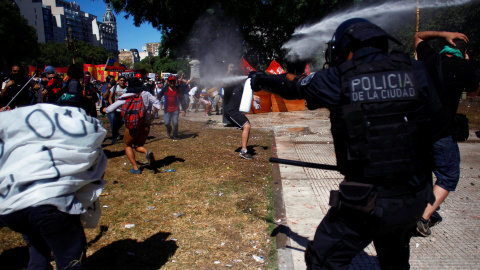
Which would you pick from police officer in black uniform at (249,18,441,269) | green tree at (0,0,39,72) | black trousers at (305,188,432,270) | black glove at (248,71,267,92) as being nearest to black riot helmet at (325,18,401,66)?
police officer in black uniform at (249,18,441,269)

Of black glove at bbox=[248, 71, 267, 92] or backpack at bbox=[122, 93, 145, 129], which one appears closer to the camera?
black glove at bbox=[248, 71, 267, 92]

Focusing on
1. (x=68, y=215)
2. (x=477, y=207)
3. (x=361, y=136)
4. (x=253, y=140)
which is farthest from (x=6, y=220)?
(x=253, y=140)

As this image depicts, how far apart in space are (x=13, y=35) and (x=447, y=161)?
55.5 meters

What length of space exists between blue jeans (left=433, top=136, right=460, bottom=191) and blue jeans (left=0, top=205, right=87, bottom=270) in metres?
3.33

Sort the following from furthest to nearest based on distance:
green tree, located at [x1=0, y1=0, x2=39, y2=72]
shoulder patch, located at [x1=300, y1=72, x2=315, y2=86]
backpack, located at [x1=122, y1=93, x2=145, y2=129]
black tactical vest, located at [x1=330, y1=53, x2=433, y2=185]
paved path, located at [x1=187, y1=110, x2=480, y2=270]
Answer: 1. green tree, located at [x1=0, y1=0, x2=39, y2=72]
2. backpack, located at [x1=122, y1=93, x2=145, y2=129]
3. paved path, located at [x1=187, y1=110, x2=480, y2=270]
4. shoulder patch, located at [x1=300, y1=72, x2=315, y2=86]
5. black tactical vest, located at [x1=330, y1=53, x2=433, y2=185]

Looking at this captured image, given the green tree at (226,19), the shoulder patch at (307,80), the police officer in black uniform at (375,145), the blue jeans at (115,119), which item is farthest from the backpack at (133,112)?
the green tree at (226,19)

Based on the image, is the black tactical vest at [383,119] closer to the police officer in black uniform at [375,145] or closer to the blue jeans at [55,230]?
the police officer in black uniform at [375,145]

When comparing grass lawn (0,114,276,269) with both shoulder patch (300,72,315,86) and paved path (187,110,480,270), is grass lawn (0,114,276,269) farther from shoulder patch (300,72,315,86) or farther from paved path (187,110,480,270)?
shoulder patch (300,72,315,86)

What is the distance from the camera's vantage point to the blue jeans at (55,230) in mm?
2145

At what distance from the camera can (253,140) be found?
952cm

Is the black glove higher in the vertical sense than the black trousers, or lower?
higher

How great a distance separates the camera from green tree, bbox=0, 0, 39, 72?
4419 centimetres

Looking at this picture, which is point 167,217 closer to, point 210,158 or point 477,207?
point 210,158

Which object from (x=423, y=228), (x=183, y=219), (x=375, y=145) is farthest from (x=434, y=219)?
(x=183, y=219)
